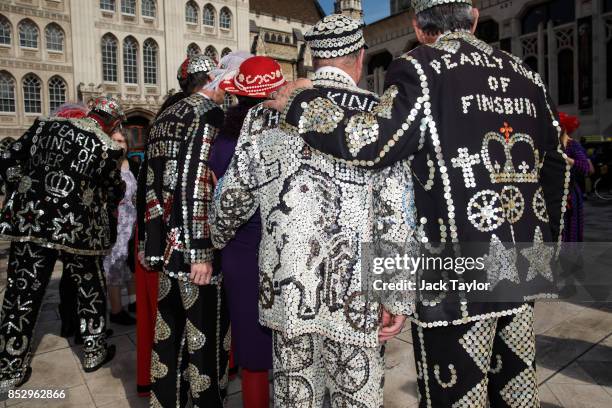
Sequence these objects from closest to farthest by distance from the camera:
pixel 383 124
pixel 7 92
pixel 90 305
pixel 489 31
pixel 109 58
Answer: pixel 383 124
pixel 90 305
pixel 489 31
pixel 7 92
pixel 109 58

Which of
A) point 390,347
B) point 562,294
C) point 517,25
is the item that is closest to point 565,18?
point 517,25

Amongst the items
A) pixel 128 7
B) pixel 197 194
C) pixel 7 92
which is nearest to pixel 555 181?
pixel 197 194

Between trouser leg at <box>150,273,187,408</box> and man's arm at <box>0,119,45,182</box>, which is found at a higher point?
man's arm at <box>0,119,45,182</box>

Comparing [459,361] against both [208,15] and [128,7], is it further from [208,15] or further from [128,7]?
[208,15]

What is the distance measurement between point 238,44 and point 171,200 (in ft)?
110

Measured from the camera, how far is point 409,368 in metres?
3.56

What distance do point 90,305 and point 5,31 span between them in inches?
1125

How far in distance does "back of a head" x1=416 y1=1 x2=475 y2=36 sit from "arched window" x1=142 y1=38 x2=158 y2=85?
1232 inches

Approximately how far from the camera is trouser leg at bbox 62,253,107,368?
3.79 m

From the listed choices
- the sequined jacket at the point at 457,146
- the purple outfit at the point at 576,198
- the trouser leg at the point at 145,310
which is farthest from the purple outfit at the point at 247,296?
the purple outfit at the point at 576,198

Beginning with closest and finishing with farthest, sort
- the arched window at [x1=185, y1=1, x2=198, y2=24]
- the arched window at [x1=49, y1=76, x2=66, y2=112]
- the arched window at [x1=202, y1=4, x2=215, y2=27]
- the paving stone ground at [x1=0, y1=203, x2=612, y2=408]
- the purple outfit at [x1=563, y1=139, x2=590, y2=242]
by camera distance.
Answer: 1. the paving stone ground at [x1=0, y1=203, x2=612, y2=408]
2. the purple outfit at [x1=563, y1=139, x2=590, y2=242]
3. the arched window at [x1=49, y1=76, x2=66, y2=112]
4. the arched window at [x1=185, y1=1, x2=198, y2=24]
5. the arched window at [x1=202, y1=4, x2=215, y2=27]

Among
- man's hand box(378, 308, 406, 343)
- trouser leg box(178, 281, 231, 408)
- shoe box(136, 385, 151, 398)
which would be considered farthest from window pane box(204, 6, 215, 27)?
man's hand box(378, 308, 406, 343)

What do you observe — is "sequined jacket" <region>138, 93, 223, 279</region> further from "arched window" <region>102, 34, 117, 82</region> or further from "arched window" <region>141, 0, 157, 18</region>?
"arched window" <region>141, 0, 157, 18</region>

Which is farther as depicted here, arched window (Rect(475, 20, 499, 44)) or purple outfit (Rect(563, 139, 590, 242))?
arched window (Rect(475, 20, 499, 44))
